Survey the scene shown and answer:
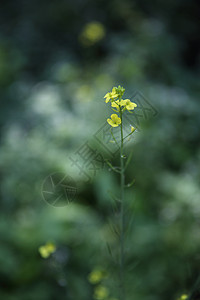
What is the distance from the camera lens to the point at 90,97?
3.31 metres

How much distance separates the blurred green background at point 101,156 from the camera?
6.97 ft

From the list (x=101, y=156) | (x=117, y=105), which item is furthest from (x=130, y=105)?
(x=101, y=156)

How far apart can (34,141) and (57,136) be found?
0.82 ft

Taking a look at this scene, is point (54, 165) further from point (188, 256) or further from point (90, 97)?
point (188, 256)

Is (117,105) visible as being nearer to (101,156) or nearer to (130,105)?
(130,105)

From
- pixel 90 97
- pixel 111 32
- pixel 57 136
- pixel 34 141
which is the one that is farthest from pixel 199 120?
pixel 111 32

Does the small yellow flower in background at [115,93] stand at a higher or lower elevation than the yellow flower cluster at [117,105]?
higher

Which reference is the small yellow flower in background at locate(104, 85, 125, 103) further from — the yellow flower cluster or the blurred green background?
the blurred green background

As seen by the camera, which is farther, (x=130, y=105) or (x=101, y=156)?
(x=101, y=156)

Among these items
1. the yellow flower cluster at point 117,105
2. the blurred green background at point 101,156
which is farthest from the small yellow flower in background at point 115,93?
the blurred green background at point 101,156

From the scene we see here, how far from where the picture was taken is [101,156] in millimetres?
1021

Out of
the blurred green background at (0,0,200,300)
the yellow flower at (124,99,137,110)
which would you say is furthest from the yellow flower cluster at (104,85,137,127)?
the blurred green background at (0,0,200,300)

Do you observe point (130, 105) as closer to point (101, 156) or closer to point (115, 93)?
point (115, 93)

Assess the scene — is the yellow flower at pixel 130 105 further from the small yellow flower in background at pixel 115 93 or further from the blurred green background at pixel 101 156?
the blurred green background at pixel 101 156
